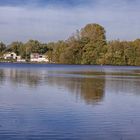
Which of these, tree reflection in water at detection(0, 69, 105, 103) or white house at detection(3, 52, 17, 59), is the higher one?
white house at detection(3, 52, 17, 59)

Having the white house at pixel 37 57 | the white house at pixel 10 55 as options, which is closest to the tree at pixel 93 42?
the white house at pixel 37 57

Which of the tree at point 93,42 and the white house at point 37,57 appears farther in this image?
the white house at point 37,57

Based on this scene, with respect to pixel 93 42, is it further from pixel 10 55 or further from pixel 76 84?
pixel 76 84

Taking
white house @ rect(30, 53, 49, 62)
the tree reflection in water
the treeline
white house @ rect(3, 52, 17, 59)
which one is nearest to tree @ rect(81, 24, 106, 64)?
the treeline

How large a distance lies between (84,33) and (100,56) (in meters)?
13.7

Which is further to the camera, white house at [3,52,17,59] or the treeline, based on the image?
white house at [3,52,17,59]

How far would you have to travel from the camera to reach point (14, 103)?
19.8m

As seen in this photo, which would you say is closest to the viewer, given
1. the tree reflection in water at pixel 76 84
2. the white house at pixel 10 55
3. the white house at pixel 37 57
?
the tree reflection in water at pixel 76 84

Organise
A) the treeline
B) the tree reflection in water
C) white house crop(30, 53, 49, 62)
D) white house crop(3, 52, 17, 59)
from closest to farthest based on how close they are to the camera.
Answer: the tree reflection in water, the treeline, white house crop(30, 53, 49, 62), white house crop(3, 52, 17, 59)

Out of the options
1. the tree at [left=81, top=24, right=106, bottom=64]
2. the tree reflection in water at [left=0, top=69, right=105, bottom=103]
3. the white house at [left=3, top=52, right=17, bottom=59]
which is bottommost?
the tree reflection in water at [left=0, top=69, right=105, bottom=103]

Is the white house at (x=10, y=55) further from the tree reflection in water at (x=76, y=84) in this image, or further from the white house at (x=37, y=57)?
the tree reflection in water at (x=76, y=84)

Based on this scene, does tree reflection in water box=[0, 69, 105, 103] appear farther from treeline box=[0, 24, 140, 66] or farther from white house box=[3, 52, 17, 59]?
white house box=[3, 52, 17, 59]

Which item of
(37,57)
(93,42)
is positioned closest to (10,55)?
(37,57)

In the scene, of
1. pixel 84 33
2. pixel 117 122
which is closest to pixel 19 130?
pixel 117 122
